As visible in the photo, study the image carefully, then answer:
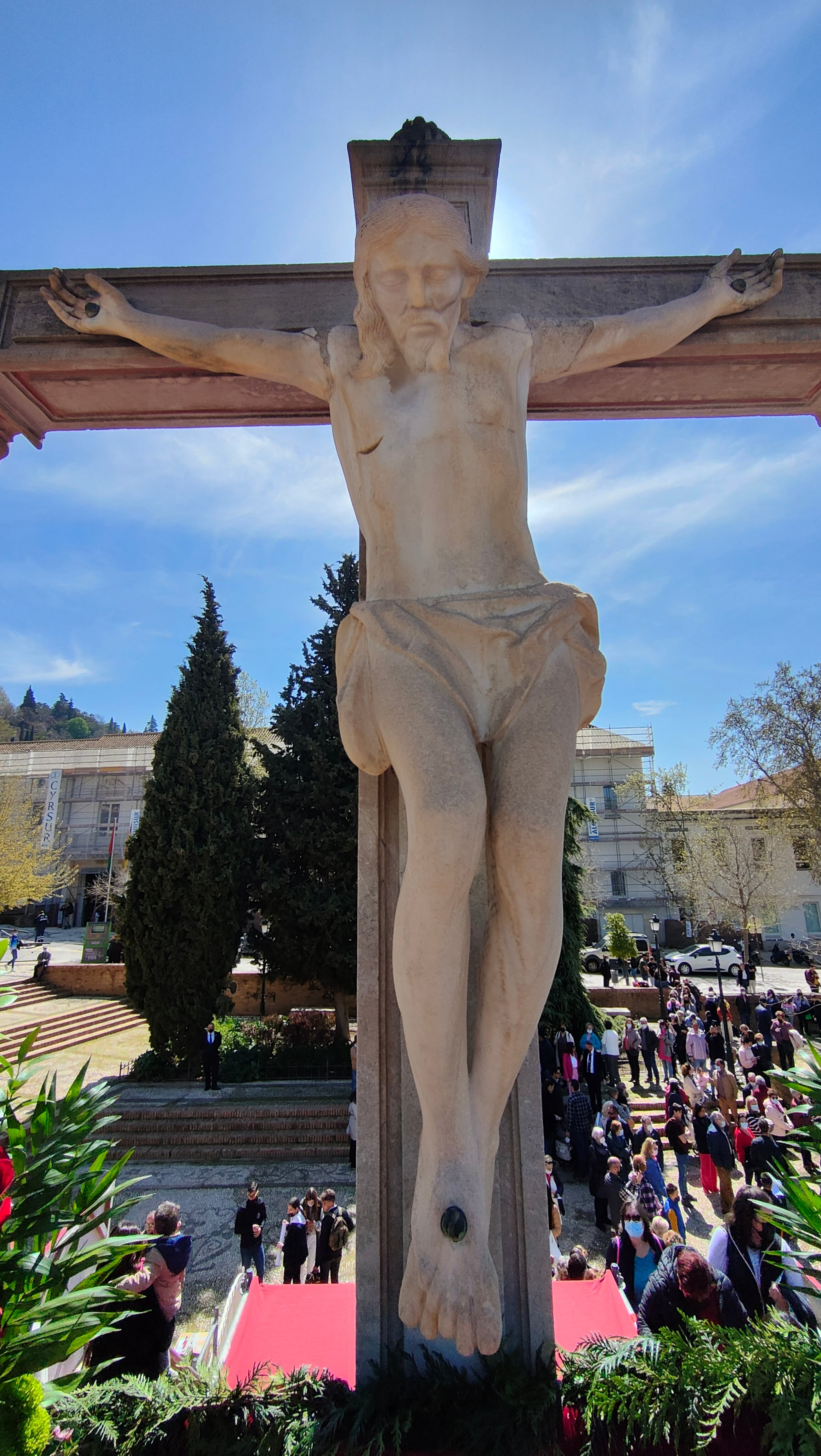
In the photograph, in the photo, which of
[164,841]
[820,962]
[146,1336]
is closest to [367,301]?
[146,1336]

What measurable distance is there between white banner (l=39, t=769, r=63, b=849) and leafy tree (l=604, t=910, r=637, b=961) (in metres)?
31.5

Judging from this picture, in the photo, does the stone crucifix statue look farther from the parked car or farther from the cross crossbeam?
the parked car

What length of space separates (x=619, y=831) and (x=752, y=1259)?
4270 centimetres

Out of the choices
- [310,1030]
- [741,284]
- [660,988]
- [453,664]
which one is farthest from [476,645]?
[660,988]

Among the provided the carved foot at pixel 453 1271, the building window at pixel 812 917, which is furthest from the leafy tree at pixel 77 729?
the carved foot at pixel 453 1271

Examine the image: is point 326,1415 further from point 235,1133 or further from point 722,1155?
point 235,1133

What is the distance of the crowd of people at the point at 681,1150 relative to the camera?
11.7ft

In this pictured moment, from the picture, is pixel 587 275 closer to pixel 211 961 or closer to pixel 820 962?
pixel 211 961

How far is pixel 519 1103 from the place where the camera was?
2537 mm

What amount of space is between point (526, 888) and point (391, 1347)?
1447 mm

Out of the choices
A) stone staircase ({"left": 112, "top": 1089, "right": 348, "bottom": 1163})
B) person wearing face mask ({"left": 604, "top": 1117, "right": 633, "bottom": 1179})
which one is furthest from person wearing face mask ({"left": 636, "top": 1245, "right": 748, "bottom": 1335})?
stone staircase ({"left": 112, "top": 1089, "right": 348, "bottom": 1163})

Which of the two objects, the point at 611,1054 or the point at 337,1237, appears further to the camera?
the point at 611,1054

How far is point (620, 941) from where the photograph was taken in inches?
1054

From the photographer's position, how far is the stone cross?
8.46 ft
